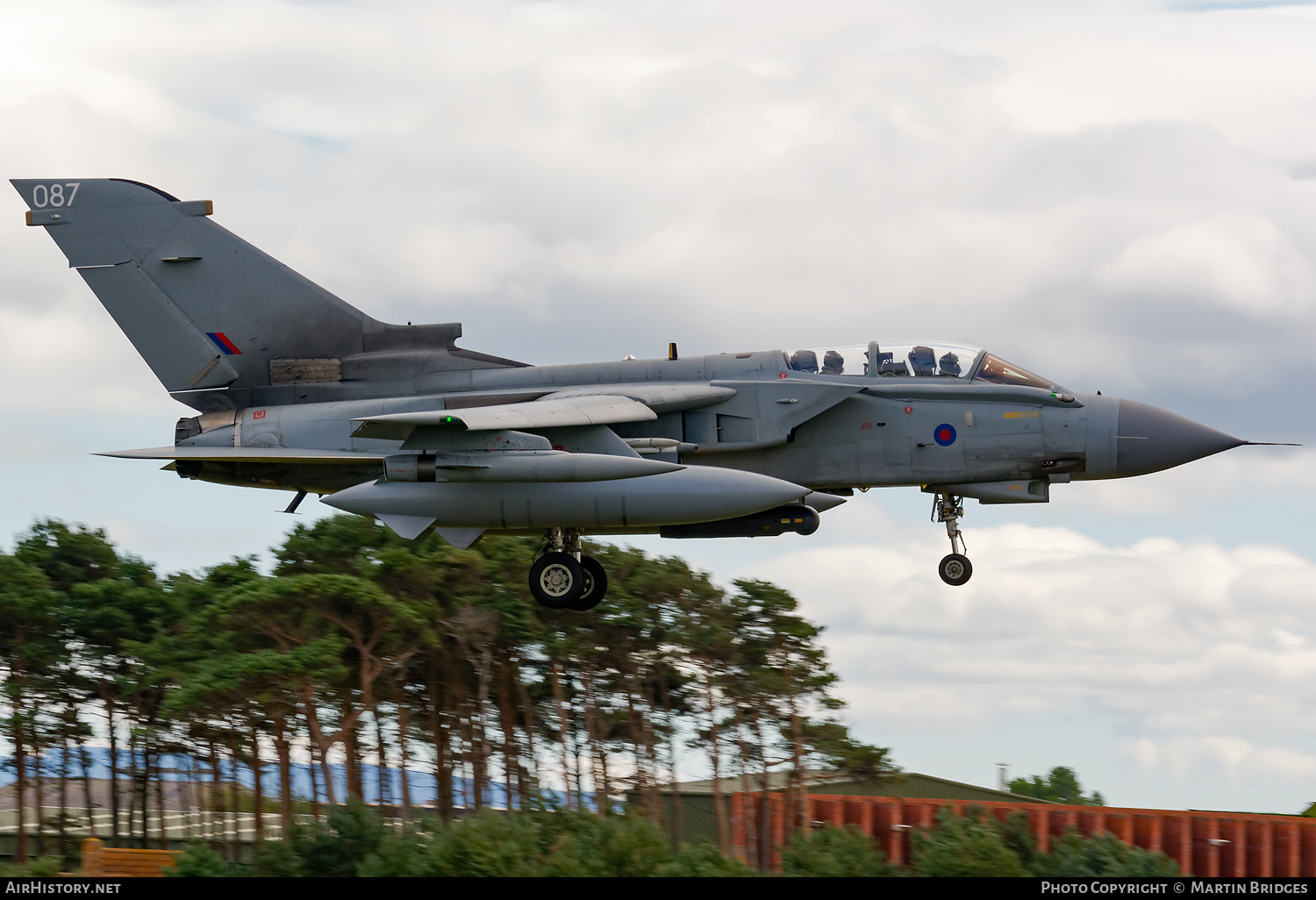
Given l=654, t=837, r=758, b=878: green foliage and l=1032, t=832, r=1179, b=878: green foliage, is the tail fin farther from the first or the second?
l=1032, t=832, r=1179, b=878: green foliage

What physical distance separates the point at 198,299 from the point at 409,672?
27.5 metres

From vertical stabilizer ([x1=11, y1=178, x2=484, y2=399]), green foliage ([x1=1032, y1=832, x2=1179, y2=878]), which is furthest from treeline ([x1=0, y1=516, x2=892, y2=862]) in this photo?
vertical stabilizer ([x1=11, y1=178, x2=484, y2=399])

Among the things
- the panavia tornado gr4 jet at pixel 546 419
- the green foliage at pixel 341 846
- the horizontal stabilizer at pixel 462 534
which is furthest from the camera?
the green foliage at pixel 341 846

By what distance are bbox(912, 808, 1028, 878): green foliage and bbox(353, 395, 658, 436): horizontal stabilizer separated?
1699 cm

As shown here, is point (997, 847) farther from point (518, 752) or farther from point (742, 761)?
point (518, 752)

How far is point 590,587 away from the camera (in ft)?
62.7

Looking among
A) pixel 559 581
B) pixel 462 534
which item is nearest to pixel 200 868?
pixel 559 581

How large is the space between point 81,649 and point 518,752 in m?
14.3

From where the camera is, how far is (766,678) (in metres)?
42.8

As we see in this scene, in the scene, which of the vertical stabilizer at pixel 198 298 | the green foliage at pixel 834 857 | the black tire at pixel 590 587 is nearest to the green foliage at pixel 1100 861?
the green foliage at pixel 834 857

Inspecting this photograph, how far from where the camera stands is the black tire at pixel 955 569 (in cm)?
1903

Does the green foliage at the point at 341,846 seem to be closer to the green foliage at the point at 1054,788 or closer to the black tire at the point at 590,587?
the black tire at the point at 590,587

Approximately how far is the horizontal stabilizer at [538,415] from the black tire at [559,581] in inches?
83.4
